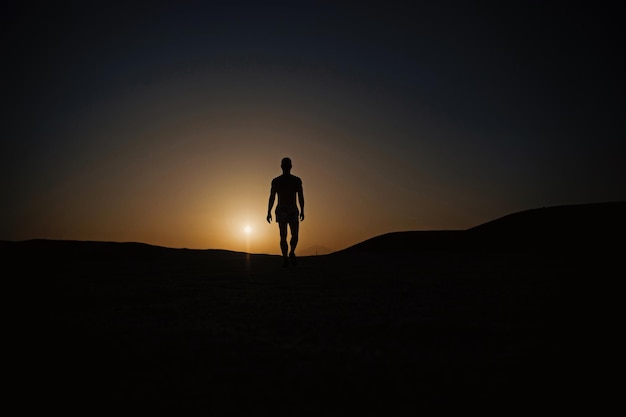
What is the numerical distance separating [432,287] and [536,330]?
2456mm

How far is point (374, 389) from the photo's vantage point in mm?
1816

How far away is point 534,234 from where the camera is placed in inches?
623

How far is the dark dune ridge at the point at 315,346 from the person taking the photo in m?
1.75

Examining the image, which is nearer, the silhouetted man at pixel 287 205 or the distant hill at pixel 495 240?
the silhouetted man at pixel 287 205

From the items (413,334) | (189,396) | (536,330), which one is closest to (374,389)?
(189,396)

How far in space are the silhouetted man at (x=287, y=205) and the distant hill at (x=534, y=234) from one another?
8.15 m

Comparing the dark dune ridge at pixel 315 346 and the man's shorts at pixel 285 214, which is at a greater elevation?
the man's shorts at pixel 285 214

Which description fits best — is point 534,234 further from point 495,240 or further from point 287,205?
point 287,205

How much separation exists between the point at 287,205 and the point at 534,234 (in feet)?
37.8

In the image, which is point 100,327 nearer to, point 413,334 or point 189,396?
point 189,396

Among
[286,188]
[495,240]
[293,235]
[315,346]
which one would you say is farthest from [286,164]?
[495,240]

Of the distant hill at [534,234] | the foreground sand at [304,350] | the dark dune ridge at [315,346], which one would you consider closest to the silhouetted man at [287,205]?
the dark dune ridge at [315,346]

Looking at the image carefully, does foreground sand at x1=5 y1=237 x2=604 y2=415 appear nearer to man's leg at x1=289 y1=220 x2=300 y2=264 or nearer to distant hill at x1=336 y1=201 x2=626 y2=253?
man's leg at x1=289 y1=220 x2=300 y2=264

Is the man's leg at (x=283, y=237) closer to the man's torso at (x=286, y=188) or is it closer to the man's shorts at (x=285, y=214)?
the man's shorts at (x=285, y=214)
